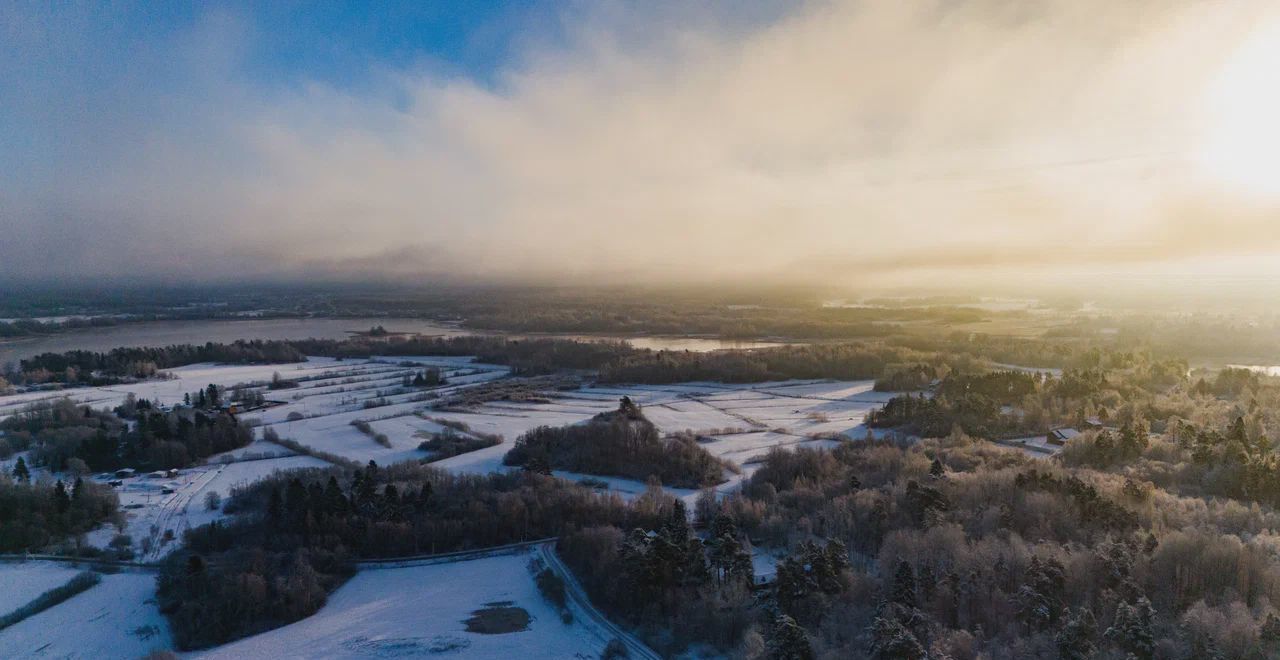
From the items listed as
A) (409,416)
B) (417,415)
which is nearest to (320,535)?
(409,416)

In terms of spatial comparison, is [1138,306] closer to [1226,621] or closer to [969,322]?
[969,322]

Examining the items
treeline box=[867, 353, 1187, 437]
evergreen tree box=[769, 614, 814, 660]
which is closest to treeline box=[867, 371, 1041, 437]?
treeline box=[867, 353, 1187, 437]

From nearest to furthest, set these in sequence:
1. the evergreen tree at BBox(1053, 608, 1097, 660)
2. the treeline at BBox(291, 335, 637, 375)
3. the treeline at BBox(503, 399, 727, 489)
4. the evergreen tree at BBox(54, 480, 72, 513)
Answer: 1. the evergreen tree at BBox(1053, 608, 1097, 660)
2. the evergreen tree at BBox(54, 480, 72, 513)
3. the treeline at BBox(503, 399, 727, 489)
4. the treeline at BBox(291, 335, 637, 375)

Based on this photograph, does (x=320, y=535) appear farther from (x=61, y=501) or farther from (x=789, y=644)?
(x=789, y=644)

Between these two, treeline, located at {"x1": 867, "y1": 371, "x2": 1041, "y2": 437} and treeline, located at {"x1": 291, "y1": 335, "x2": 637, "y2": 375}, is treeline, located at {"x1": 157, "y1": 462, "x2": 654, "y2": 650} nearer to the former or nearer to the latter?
treeline, located at {"x1": 867, "y1": 371, "x2": 1041, "y2": 437}

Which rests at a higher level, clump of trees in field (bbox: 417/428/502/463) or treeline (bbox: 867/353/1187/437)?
treeline (bbox: 867/353/1187/437)

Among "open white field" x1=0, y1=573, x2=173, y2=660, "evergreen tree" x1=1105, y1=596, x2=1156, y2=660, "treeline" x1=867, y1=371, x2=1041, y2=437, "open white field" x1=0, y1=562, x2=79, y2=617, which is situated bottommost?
"open white field" x1=0, y1=573, x2=173, y2=660
